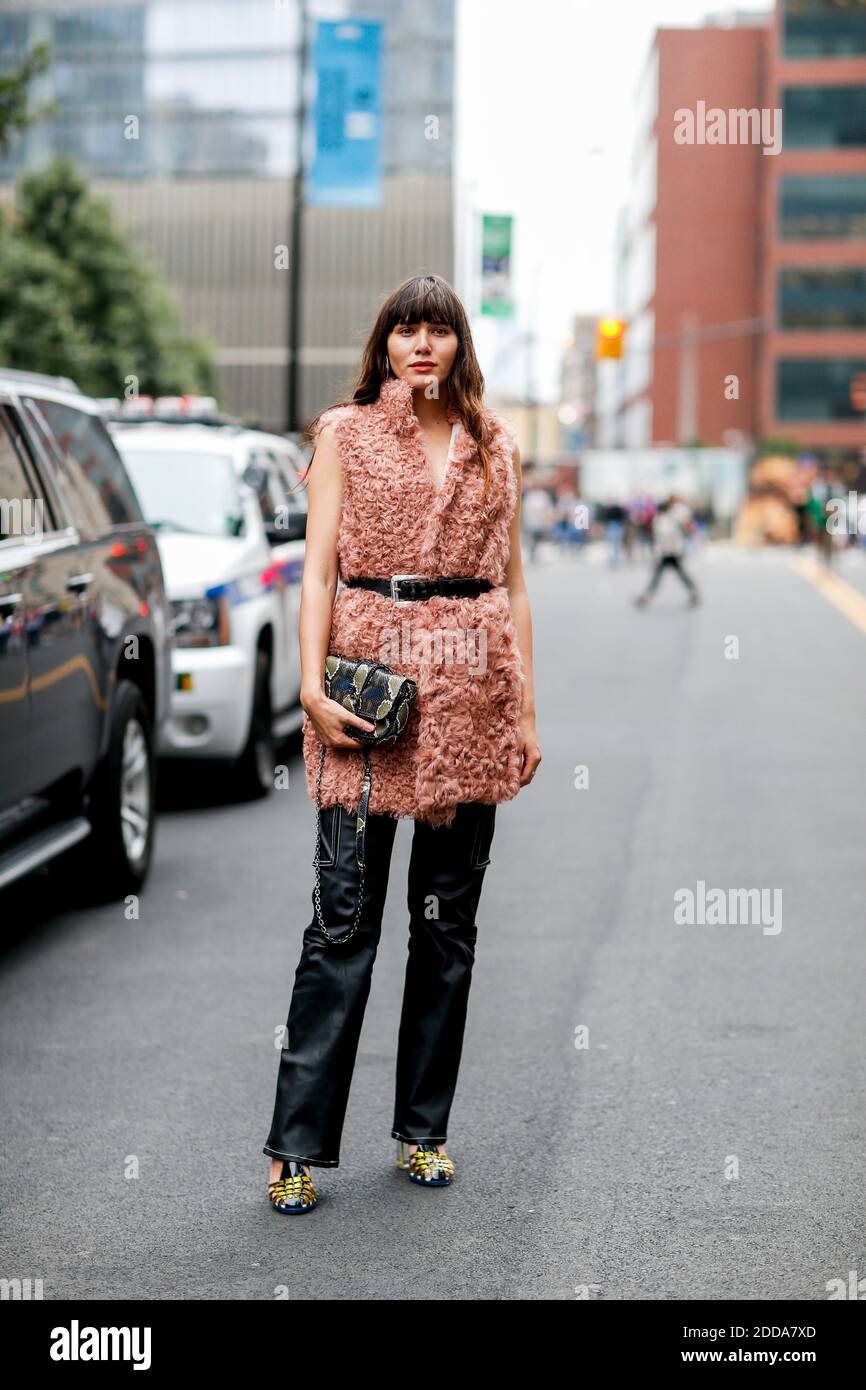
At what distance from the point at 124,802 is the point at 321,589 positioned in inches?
134

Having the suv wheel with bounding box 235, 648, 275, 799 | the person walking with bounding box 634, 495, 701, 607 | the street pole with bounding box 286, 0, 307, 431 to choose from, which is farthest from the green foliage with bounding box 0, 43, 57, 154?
the person walking with bounding box 634, 495, 701, 607

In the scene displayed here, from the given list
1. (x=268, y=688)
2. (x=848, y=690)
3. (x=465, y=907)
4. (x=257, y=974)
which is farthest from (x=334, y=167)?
(x=465, y=907)

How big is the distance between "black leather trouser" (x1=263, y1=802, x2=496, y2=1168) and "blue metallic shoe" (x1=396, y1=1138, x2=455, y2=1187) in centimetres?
4

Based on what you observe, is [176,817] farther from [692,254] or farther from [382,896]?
[692,254]

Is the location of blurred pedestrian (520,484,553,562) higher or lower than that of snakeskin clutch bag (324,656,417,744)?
lower

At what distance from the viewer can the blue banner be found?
19391 mm

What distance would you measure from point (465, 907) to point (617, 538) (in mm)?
37841

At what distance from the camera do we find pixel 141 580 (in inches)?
299

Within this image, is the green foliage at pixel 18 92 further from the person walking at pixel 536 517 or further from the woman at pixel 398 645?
the person walking at pixel 536 517

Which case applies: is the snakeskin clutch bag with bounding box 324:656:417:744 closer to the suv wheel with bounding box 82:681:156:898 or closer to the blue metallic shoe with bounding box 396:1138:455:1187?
the blue metallic shoe with bounding box 396:1138:455:1187

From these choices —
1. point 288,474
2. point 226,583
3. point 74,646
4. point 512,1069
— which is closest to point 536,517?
point 288,474

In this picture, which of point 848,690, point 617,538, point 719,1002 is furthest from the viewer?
point 617,538

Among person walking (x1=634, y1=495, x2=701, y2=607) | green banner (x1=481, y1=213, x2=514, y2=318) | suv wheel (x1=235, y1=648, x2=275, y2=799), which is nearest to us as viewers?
suv wheel (x1=235, y1=648, x2=275, y2=799)

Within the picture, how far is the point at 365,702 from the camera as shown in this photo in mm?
3984
